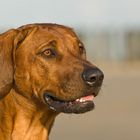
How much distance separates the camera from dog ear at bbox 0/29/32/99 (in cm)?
775

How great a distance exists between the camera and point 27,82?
25.3 ft

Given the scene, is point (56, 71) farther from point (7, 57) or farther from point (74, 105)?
point (7, 57)

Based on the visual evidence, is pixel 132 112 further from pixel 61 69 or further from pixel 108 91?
pixel 61 69

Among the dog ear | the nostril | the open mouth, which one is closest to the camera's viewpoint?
the nostril

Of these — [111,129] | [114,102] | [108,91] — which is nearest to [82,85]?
[111,129]

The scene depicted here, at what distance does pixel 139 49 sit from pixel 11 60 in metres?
40.6

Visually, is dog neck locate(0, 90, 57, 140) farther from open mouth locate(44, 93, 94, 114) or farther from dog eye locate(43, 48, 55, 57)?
dog eye locate(43, 48, 55, 57)

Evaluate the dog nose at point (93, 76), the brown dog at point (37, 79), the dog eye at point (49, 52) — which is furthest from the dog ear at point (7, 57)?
the dog nose at point (93, 76)

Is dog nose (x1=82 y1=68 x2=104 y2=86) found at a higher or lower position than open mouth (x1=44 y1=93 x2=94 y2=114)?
higher

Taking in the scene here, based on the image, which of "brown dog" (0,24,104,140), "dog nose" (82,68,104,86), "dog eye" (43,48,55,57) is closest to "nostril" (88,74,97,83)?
"dog nose" (82,68,104,86)

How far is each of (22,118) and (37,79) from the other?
393 mm

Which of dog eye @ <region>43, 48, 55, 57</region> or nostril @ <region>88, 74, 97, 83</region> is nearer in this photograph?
nostril @ <region>88, 74, 97, 83</region>

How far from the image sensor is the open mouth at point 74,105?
24.6 feet

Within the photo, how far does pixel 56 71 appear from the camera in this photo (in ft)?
25.1
